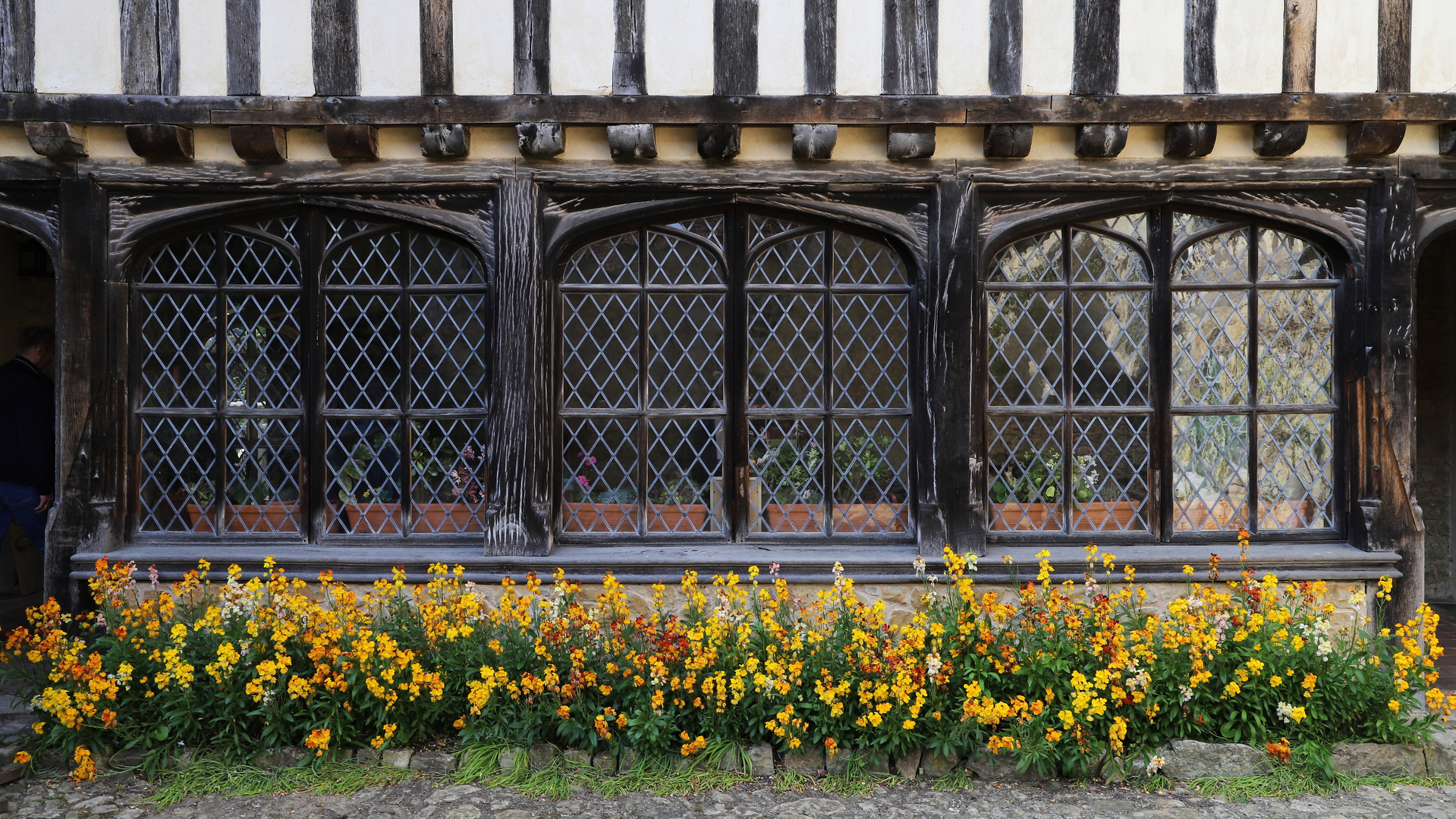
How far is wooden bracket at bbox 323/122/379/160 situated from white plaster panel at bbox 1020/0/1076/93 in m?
3.25

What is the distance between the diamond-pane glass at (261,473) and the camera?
4793mm

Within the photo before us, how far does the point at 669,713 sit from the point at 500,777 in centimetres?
76

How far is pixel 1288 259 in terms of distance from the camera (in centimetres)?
475

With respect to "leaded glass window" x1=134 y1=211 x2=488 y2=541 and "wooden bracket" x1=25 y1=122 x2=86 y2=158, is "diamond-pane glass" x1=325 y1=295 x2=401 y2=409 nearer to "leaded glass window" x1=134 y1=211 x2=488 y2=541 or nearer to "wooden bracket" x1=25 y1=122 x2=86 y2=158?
"leaded glass window" x1=134 y1=211 x2=488 y2=541

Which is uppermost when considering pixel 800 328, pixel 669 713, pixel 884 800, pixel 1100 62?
pixel 1100 62

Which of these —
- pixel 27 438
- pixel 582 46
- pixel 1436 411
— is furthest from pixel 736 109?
pixel 1436 411

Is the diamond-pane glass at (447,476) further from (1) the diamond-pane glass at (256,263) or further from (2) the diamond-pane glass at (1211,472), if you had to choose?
(2) the diamond-pane glass at (1211,472)

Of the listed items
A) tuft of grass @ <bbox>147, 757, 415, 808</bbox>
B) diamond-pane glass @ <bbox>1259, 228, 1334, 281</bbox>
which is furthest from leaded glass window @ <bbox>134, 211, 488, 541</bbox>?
diamond-pane glass @ <bbox>1259, 228, 1334, 281</bbox>

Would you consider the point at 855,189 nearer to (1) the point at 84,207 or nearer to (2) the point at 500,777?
(2) the point at 500,777

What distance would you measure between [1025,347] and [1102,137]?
1.10 meters

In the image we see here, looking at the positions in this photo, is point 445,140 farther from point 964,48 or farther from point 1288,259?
point 1288,259

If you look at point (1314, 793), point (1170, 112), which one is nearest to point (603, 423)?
point (1170, 112)

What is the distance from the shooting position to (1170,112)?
4.39 m

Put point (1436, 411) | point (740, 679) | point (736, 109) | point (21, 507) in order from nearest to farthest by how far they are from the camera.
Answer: point (740, 679) < point (736, 109) < point (21, 507) < point (1436, 411)
